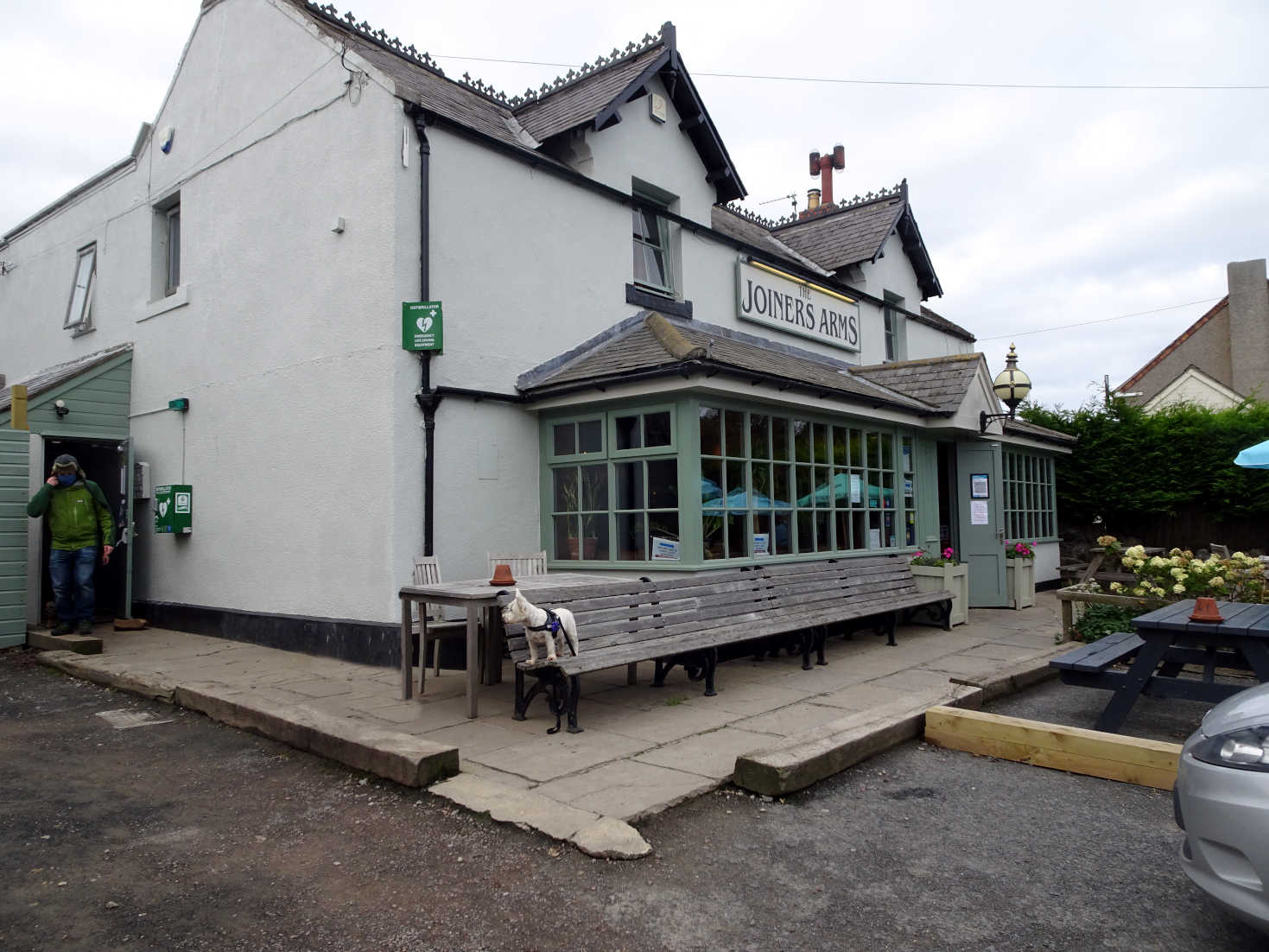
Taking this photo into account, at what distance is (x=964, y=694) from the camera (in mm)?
5930

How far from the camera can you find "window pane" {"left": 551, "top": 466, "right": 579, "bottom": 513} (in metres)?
9.03

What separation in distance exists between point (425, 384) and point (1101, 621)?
6918mm

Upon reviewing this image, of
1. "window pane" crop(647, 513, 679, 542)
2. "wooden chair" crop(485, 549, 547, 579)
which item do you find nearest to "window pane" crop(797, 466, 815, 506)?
"window pane" crop(647, 513, 679, 542)

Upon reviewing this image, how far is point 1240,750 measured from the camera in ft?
9.50

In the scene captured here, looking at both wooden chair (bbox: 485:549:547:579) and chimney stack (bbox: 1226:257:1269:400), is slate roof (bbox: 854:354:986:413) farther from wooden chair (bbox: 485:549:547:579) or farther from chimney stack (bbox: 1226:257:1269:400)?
chimney stack (bbox: 1226:257:1269:400)

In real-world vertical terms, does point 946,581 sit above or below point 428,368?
below

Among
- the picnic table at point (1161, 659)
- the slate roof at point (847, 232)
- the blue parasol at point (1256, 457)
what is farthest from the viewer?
the slate roof at point (847, 232)

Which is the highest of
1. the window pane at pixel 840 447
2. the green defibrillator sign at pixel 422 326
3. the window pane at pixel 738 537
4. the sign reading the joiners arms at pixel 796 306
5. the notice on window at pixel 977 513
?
the sign reading the joiners arms at pixel 796 306

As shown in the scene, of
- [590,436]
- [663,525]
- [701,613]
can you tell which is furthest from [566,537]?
[701,613]

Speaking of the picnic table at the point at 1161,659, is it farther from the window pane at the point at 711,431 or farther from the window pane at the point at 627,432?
the window pane at the point at 627,432

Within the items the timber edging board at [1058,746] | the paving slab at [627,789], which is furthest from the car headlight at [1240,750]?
the paving slab at [627,789]

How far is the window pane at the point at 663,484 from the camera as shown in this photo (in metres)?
8.24

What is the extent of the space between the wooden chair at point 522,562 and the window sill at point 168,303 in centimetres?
558

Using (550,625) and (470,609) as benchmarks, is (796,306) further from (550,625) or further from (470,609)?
(550,625)
